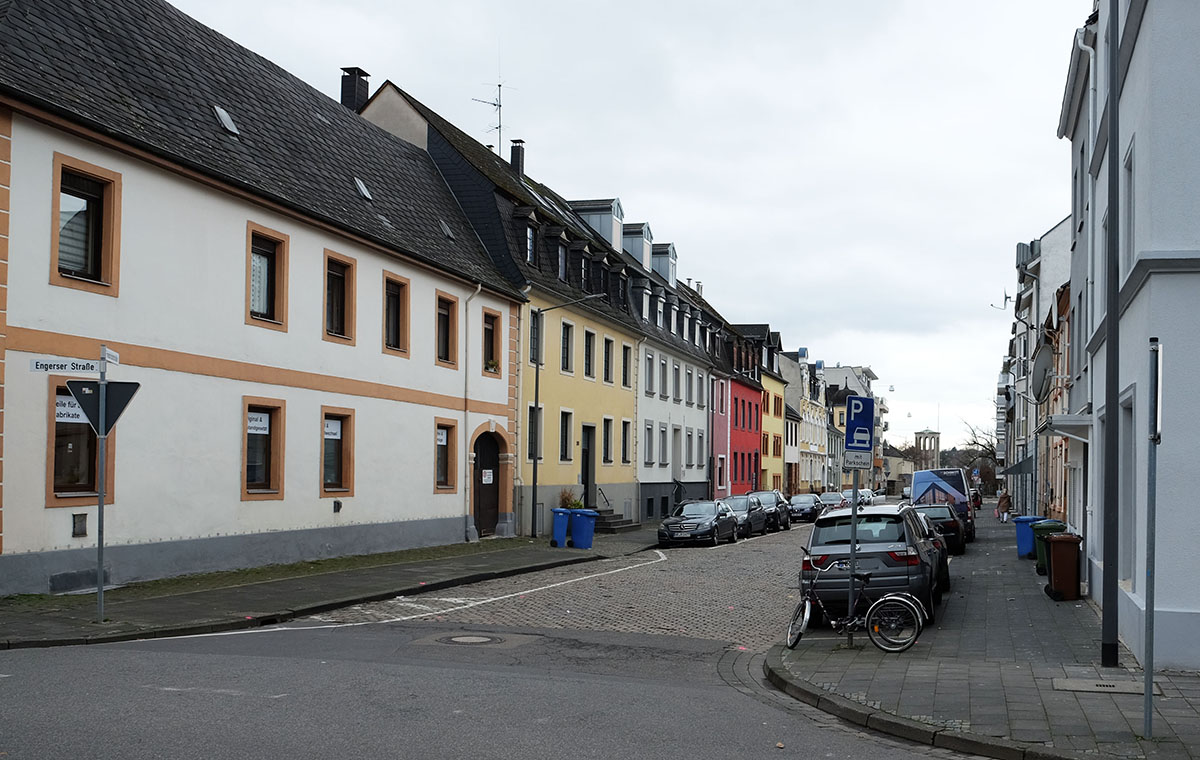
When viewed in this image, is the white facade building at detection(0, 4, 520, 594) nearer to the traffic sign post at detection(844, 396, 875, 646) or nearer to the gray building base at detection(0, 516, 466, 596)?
the gray building base at detection(0, 516, 466, 596)

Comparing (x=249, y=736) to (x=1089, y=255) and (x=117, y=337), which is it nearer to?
(x=117, y=337)

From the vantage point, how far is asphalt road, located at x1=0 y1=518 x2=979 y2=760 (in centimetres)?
764

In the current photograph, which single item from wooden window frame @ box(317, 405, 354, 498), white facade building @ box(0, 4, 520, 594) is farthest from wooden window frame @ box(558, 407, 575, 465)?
wooden window frame @ box(317, 405, 354, 498)

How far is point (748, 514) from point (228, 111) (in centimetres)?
2262

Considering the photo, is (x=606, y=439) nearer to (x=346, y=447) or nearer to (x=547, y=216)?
(x=547, y=216)

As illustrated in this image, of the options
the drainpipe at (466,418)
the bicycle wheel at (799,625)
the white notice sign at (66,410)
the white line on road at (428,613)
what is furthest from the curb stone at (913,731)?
the drainpipe at (466,418)

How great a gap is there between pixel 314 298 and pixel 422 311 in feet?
15.2

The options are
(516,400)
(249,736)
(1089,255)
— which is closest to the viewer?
(249,736)

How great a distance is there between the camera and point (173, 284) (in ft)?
60.8

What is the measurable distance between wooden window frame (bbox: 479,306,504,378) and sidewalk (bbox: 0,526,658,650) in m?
7.46

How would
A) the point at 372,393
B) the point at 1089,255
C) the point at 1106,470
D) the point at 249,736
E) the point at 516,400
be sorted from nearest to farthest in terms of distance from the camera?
the point at 249,736 < the point at 1106,470 < the point at 1089,255 < the point at 372,393 < the point at 516,400

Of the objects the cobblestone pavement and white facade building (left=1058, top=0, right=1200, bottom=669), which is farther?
the cobblestone pavement

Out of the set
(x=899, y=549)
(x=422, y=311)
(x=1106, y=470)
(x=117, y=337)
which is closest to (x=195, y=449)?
(x=117, y=337)

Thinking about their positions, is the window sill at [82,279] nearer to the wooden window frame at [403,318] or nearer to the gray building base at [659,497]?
the wooden window frame at [403,318]
